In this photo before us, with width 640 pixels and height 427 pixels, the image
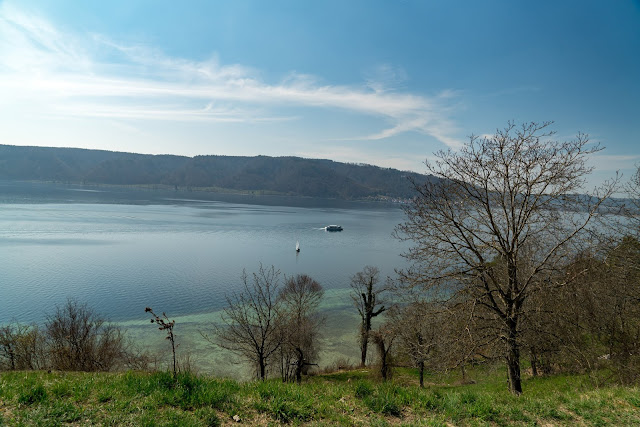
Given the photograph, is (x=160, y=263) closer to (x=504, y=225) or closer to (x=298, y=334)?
(x=298, y=334)

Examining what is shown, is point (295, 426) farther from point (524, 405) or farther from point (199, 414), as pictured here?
point (524, 405)

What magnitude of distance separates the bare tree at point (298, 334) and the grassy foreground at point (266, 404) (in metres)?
8.97

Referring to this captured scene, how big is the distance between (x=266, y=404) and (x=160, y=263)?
178 ft

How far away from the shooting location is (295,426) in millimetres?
5805

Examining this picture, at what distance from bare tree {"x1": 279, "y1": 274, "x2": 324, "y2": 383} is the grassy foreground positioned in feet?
29.4

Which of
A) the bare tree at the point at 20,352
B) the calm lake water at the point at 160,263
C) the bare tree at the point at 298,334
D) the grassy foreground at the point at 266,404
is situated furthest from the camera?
the calm lake water at the point at 160,263

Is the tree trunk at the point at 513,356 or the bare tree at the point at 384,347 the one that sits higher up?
the tree trunk at the point at 513,356

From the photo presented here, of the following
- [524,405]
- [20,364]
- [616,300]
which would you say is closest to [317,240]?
[20,364]

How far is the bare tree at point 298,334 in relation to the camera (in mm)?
21516

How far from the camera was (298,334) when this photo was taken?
1020 inches

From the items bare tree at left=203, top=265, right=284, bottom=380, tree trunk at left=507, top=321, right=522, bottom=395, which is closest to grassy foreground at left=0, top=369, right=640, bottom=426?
tree trunk at left=507, top=321, right=522, bottom=395

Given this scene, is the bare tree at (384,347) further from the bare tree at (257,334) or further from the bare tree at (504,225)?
the bare tree at (504,225)

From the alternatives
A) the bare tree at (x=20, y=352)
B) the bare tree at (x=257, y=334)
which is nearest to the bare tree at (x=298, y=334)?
the bare tree at (x=257, y=334)

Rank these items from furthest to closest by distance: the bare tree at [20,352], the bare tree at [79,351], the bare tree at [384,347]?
the bare tree at [384,347] → the bare tree at [20,352] → the bare tree at [79,351]
